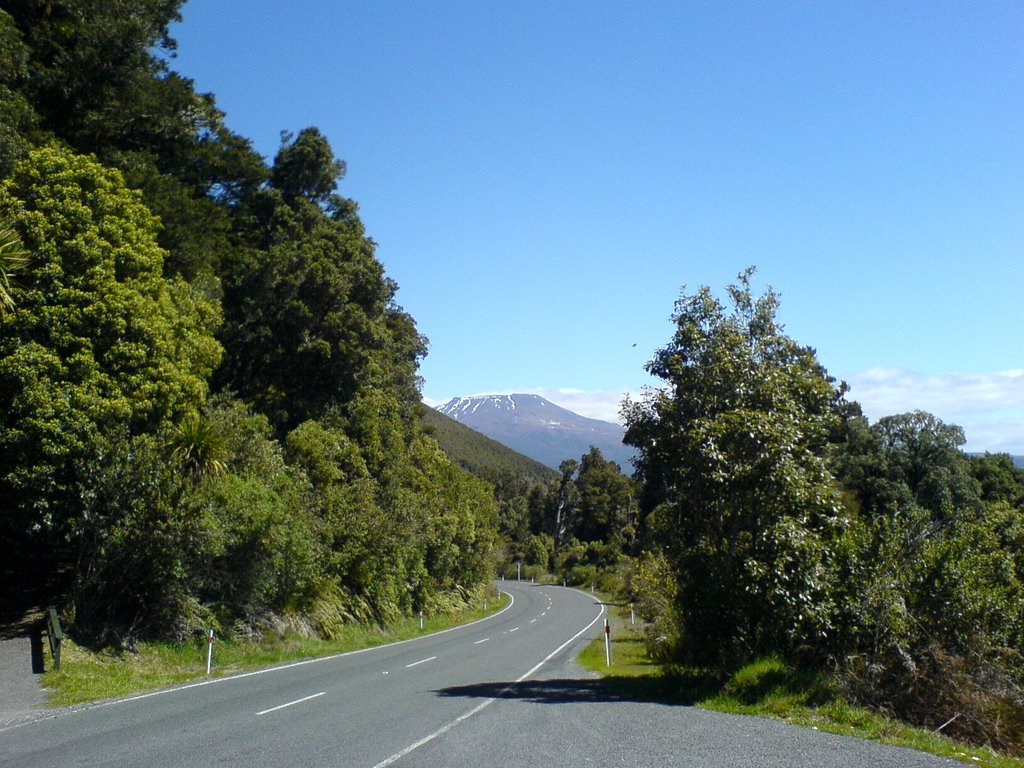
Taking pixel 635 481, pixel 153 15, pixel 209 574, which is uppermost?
pixel 153 15

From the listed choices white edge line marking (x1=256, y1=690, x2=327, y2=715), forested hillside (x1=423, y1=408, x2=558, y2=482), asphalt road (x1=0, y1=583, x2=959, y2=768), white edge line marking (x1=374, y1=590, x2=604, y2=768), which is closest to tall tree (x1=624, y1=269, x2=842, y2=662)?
asphalt road (x1=0, y1=583, x2=959, y2=768)

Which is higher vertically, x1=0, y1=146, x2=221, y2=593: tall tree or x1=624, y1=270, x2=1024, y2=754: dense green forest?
x1=0, y1=146, x2=221, y2=593: tall tree

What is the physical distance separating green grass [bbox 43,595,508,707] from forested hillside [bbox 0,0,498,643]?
72 centimetres

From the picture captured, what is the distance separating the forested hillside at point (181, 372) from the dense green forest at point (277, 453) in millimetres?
85

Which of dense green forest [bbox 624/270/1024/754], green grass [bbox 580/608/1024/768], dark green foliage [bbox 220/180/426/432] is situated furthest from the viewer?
dark green foliage [bbox 220/180/426/432]

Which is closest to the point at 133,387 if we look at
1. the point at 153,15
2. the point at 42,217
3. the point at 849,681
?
the point at 42,217

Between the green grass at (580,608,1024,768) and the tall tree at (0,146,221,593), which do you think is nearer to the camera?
the green grass at (580,608,1024,768)

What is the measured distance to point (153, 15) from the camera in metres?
30.7

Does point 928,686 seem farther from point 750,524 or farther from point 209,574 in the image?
point 209,574

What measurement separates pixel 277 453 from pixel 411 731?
19.0 m

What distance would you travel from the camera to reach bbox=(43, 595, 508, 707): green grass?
15.2 metres

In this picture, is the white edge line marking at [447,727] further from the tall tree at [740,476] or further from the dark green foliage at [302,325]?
the dark green foliage at [302,325]

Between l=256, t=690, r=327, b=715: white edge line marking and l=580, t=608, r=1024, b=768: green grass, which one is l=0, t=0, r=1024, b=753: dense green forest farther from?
l=256, t=690, r=327, b=715: white edge line marking

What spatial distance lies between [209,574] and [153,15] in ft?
67.2
